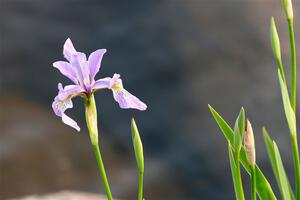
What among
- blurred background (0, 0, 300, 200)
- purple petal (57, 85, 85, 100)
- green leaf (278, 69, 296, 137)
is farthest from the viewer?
blurred background (0, 0, 300, 200)

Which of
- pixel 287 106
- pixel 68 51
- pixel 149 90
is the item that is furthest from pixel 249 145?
pixel 149 90

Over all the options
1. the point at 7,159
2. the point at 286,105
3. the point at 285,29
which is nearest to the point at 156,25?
the point at 285,29

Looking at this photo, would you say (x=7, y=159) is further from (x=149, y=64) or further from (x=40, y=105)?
(x=149, y=64)

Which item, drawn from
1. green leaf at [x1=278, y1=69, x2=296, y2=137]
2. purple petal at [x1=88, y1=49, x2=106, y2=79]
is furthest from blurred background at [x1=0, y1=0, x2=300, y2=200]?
purple petal at [x1=88, y1=49, x2=106, y2=79]

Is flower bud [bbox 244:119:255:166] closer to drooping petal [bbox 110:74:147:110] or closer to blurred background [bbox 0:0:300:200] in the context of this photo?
drooping petal [bbox 110:74:147:110]

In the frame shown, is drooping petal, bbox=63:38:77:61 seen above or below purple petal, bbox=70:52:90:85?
above

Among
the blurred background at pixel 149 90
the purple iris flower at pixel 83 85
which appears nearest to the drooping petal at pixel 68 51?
the purple iris flower at pixel 83 85
